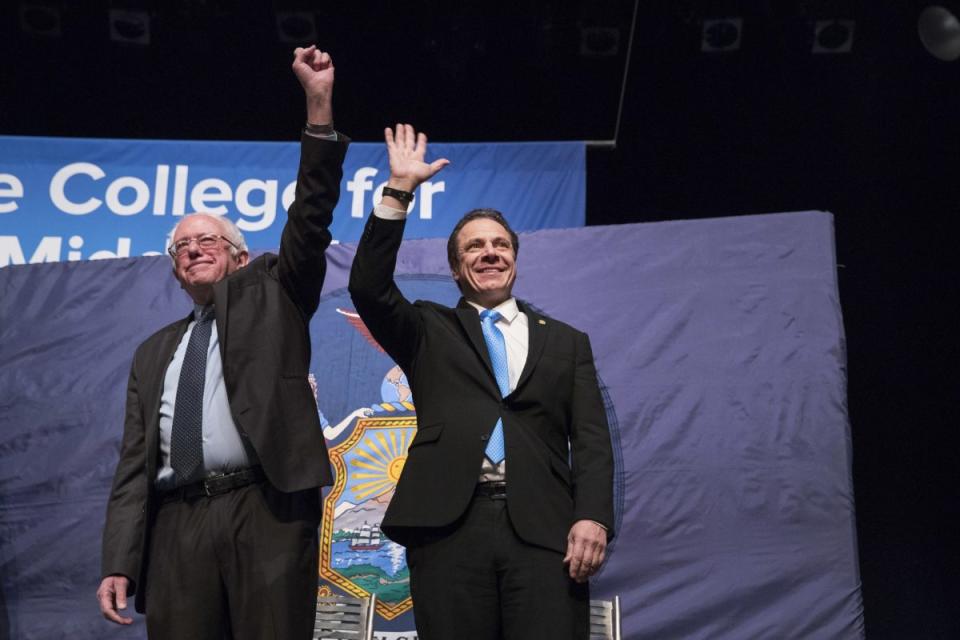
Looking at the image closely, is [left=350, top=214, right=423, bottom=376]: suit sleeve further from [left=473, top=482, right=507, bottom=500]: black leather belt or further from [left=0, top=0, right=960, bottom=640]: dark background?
[left=0, top=0, right=960, bottom=640]: dark background

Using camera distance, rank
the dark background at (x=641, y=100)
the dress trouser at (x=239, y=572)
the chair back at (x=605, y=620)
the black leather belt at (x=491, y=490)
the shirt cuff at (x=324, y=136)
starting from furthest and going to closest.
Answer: the dark background at (x=641, y=100)
the chair back at (x=605, y=620)
the shirt cuff at (x=324, y=136)
the black leather belt at (x=491, y=490)
the dress trouser at (x=239, y=572)

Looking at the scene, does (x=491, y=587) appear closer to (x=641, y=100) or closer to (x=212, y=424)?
(x=212, y=424)

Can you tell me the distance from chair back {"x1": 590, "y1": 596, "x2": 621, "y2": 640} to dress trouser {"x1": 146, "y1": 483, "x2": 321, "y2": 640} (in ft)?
3.94

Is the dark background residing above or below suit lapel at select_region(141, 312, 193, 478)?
above

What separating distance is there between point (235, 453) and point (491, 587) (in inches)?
21.5

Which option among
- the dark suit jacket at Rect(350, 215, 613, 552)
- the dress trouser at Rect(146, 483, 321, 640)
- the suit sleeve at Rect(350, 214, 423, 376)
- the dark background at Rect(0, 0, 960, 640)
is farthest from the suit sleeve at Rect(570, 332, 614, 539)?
the dark background at Rect(0, 0, 960, 640)

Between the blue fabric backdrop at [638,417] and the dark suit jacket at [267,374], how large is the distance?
46.3 inches

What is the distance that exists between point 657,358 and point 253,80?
3.44 m

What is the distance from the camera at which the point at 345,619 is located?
3043mm

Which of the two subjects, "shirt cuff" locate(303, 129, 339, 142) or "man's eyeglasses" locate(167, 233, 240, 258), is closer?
"shirt cuff" locate(303, 129, 339, 142)

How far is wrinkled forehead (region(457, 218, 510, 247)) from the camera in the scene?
7.75 feet

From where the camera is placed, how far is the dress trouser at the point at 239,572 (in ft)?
6.31

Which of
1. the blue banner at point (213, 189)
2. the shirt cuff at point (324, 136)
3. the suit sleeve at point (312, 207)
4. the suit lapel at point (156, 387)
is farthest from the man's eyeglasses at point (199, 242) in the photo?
the blue banner at point (213, 189)

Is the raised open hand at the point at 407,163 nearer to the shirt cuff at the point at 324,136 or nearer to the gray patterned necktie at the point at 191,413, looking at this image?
the shirt cuff at the point at 324,136
